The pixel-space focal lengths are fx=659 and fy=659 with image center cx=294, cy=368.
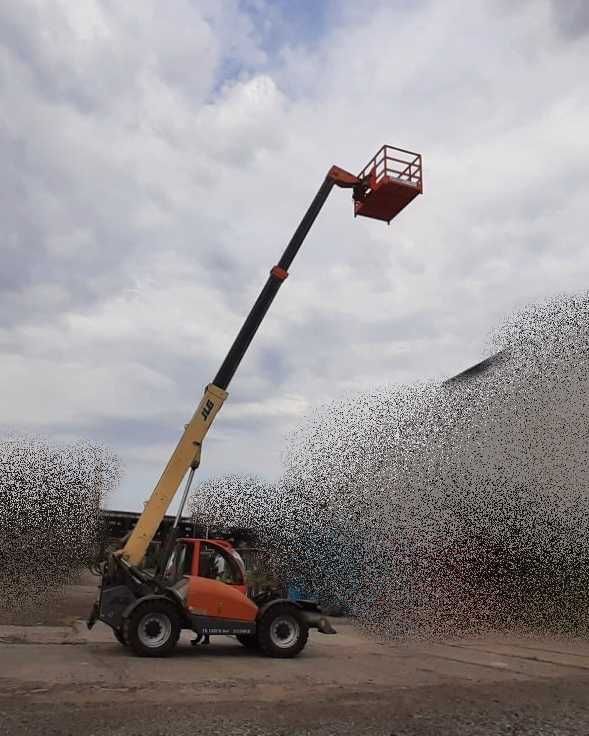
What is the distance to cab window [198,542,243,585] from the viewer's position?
12.6m

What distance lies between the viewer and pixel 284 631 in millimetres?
12445

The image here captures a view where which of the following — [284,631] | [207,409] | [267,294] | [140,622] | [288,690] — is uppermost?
[267,294]

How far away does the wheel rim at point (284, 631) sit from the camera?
40.4 ft

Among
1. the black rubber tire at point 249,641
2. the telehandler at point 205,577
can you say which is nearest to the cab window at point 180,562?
the telehandler at point 205,577

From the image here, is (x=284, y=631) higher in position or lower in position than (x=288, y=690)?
higher

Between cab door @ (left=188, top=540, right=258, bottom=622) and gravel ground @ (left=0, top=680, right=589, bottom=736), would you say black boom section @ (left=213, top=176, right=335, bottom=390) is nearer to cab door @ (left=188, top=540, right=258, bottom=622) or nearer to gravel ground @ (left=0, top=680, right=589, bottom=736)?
cab door @ (left=188, top=540, right=258, bottom=622)

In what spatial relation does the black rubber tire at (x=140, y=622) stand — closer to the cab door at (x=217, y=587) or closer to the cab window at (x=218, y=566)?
the cab door at (x=217, y=587)

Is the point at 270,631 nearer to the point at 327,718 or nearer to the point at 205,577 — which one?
the point at 205,577

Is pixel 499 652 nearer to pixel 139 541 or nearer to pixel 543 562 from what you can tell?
pixel 543 562

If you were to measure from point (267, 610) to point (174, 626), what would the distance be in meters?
1.78

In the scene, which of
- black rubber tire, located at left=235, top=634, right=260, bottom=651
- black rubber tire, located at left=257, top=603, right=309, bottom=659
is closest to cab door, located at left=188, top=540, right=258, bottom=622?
black rubber tire, located at left=257, top=603, right=309, bottom=659

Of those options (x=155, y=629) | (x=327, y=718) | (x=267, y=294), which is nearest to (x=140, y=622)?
(x=155, y=629)

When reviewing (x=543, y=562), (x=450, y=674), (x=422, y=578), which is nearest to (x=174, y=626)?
(x=450, y=674)

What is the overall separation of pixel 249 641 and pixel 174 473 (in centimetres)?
360
